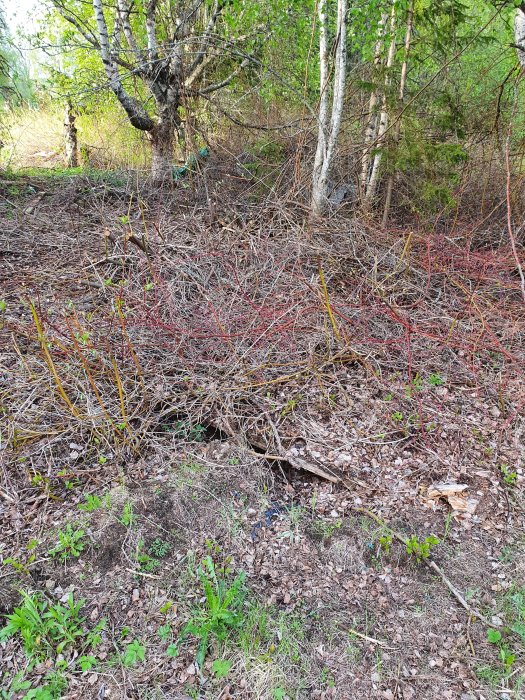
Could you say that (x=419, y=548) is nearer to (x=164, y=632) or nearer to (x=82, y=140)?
(x=164, y=632)

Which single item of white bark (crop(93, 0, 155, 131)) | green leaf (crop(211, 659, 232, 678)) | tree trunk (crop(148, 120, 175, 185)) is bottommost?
green leaf (crop(211, 659, 232, 678))

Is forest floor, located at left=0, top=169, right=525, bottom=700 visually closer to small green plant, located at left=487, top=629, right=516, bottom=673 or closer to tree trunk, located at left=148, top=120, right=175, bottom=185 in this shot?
small green plant, located at left=487, top=629, right=516, bottom=673

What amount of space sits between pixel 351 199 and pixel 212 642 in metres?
4.97

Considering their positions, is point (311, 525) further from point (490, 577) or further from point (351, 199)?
point (351, 199)

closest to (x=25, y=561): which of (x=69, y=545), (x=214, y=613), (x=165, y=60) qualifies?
(x=69, y=545)

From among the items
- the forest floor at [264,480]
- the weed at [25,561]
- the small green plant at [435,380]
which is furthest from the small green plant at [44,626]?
the small green plant at [435,380]

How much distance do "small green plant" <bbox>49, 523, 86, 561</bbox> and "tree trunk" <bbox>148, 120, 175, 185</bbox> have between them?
485 centimetres

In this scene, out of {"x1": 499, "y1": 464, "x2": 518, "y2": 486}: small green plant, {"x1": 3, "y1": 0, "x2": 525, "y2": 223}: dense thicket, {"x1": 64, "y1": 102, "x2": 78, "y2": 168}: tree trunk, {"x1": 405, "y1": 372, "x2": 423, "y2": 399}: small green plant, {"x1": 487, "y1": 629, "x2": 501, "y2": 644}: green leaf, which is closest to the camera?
{"x1": 487, "y1": 629, "x2": 501, "y2": 644}: green leaf

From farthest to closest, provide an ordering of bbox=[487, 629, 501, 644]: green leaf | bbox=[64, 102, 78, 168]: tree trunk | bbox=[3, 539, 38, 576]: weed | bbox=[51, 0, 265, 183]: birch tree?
1. bbox=[64, 102, 78, 168]: tree trunk
2. bbox=[51, 0, 265, 183]: birch tree
3. bbox=[3, 539, 38, 576]: weed
4. bbox=[487, 629, 501, 644]: green leaf

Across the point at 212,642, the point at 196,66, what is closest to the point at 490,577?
the point at 212,642

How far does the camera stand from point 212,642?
170 centimetres

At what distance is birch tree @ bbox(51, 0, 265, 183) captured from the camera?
18.1 feet

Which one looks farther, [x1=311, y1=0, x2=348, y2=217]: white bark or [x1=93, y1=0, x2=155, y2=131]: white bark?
[x1=93, y1=0, x2=155, y2=131]: white bark

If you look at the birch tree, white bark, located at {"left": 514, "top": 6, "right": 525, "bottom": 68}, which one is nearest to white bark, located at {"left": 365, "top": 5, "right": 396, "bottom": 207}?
white bark, located at {"left": 514, "top": 6, "right": 525, "bottom": 68}
